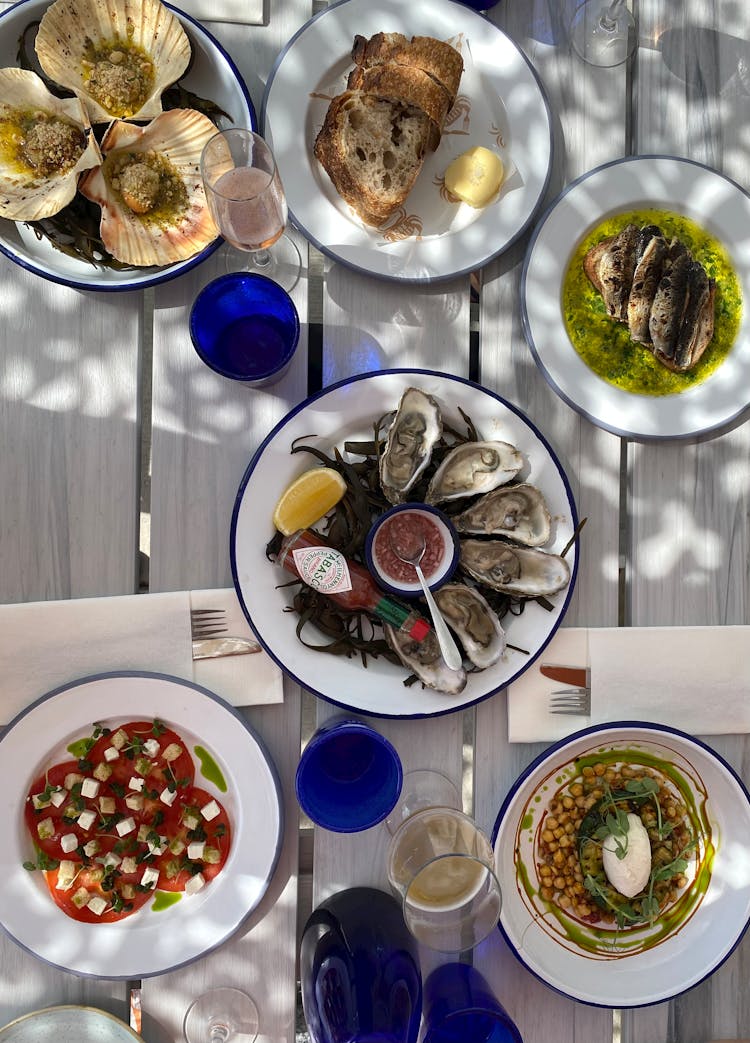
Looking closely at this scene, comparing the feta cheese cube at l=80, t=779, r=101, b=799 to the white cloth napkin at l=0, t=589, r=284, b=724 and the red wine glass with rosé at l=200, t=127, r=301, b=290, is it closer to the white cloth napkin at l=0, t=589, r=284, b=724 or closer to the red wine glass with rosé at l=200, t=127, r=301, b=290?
the white cloth napkin at l=0, t=589, r=284, b=724

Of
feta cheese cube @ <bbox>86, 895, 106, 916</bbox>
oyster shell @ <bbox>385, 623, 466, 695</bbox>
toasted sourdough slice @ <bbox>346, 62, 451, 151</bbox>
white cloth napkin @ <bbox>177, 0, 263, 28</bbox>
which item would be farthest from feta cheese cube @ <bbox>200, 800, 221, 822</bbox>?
white cloth napkin @ <bbox>177, 0, 263, 28</bbox>

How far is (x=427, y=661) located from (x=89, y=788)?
689 millimetres

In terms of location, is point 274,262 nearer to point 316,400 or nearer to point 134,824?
point 316,400

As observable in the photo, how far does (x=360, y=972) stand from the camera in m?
1.44

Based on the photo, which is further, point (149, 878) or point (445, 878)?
point (149, 878)

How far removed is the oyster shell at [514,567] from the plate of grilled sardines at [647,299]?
311 mm

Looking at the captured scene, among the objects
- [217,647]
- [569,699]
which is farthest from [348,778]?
[569,699]

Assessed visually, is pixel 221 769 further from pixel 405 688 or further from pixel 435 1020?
pixel 435 1020

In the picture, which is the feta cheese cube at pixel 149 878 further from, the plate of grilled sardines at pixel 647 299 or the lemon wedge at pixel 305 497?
the plate of grilled sardines at pixel 647 299

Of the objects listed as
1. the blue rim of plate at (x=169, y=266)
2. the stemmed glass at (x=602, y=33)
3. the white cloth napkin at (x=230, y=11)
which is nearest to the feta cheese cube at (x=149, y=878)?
the blue rim of plate at (x=169, y=266)

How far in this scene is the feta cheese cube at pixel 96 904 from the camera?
153 centimetres

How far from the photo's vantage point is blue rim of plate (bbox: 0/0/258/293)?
1482 millimetres

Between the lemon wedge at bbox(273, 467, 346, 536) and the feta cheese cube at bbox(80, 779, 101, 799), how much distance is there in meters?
0.60

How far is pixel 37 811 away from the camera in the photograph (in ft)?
5.07
